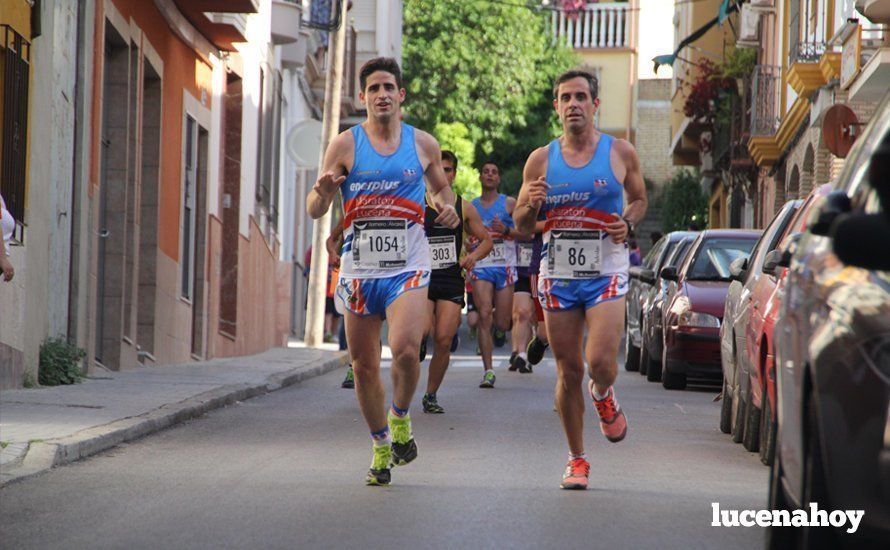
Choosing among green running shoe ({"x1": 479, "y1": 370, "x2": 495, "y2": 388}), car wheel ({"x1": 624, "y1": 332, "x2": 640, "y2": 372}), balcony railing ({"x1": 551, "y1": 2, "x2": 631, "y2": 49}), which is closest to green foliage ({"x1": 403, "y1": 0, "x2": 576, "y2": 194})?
balcony railing ({"x1": 551, "y1": 2, "x2": 631, "y2": 49})

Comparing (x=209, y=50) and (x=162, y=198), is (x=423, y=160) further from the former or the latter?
(x=209, y=50)

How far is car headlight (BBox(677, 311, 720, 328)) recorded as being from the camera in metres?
17.5

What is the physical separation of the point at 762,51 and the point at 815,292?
3356 centimetres

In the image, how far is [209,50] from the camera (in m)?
24.2

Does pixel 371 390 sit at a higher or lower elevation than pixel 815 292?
lower

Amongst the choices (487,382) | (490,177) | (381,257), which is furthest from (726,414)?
(490,177)

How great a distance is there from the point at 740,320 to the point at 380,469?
3.62 m

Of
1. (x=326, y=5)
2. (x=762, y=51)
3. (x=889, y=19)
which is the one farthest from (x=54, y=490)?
(x=762, y=51)

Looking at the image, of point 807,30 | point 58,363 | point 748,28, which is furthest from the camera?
point 748,28

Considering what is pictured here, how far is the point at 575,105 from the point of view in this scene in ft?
30.5

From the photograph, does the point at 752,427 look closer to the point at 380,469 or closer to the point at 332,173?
the point at 380,469

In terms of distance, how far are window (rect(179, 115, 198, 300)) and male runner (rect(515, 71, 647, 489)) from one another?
14.4 m

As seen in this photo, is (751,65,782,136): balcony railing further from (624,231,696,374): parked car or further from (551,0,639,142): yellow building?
(551,0,639,142): yellow building

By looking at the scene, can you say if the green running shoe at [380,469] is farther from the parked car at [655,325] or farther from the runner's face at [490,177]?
Result: the parked car at [655,325]
